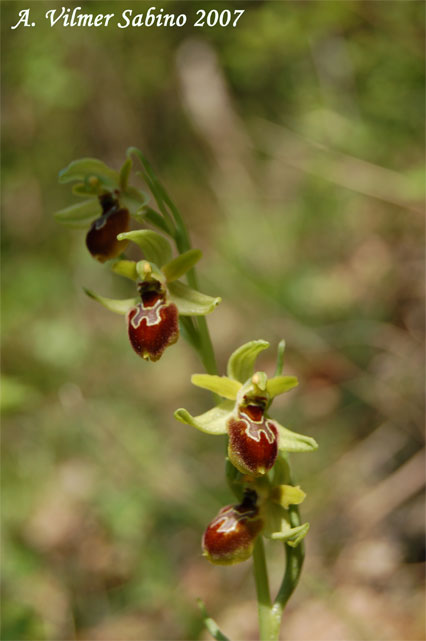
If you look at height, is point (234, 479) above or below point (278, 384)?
below

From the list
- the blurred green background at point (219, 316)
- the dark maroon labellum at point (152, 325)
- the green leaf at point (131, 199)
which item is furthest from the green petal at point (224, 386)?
the blurred green background at point (219, 316)

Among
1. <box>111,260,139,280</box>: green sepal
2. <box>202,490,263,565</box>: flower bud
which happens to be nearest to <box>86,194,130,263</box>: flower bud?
<box>111,260,139,280</box>: green sepal

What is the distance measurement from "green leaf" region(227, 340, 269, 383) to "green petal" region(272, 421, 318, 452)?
189 mm

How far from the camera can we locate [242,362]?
1.93 meters

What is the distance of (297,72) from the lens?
6645mm

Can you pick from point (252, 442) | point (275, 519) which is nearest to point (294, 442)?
point (252, 442)

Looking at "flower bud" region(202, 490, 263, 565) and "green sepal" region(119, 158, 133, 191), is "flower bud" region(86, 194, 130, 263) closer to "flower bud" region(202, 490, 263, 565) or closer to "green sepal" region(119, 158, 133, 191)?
"green sepal" region(119, 158, 133, 191)

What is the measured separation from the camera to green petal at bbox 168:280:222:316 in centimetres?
187

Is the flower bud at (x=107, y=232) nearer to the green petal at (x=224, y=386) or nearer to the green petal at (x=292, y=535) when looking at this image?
the green petal at (x=224, y=386)

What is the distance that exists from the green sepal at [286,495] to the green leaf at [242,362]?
31 cm

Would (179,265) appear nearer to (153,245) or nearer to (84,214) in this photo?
(153,245)

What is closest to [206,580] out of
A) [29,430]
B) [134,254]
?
[29,430]

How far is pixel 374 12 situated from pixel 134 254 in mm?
3323

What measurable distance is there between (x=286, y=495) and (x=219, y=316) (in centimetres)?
414
